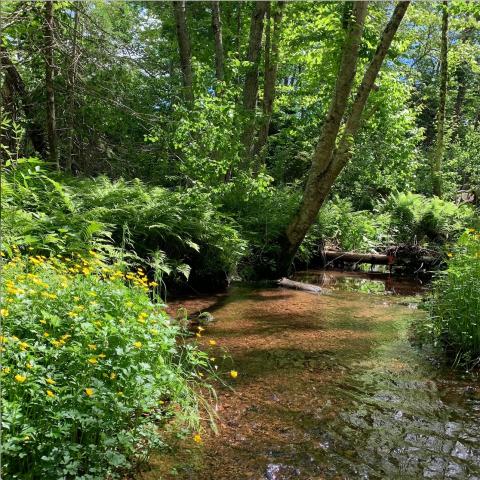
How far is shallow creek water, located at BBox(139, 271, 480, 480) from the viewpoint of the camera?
3125 millimetres

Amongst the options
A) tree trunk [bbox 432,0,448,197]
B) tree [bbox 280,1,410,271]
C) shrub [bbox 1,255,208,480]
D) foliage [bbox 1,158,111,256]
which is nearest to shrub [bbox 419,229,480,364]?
shrub [bbox 1,255,208,480]

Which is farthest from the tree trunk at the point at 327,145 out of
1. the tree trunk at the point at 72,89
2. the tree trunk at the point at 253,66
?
the tree trunk at the point at 72,89

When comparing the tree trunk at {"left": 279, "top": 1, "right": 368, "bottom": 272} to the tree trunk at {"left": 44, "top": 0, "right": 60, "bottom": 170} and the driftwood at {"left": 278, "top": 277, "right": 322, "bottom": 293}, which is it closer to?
the driftwood at {"left": 278, "top": 277, "right": 322, "bottom": 293}

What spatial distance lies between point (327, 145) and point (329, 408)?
5.95 m

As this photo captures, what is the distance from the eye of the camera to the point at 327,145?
29.3 feet

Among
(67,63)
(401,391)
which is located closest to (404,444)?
(401,391)

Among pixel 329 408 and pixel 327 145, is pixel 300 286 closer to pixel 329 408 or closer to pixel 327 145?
pixel 327 145

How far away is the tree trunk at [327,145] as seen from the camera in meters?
8.34

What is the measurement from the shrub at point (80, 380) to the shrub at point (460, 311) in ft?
10.1

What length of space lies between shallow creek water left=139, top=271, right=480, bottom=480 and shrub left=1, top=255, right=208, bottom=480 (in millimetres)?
377

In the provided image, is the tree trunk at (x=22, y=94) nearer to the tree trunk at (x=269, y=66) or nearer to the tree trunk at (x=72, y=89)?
the tree trunk at (x=72, y=89)

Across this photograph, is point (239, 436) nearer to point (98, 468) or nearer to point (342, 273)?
point (98, 468)

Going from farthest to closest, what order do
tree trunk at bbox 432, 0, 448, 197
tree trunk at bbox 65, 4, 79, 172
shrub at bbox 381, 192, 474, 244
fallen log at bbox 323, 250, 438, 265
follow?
tree trunk at bbox 432, 0, 448, 197, shrub at bbox 381, 192, 474, 244, fallen log at bbox 323, 250, 438, 265, tree trunk at bbox 65, 4, 79, 172

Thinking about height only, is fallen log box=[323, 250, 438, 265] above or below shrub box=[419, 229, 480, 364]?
below
